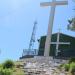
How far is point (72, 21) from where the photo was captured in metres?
30.8

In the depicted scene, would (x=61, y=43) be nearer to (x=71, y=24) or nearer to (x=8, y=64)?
(x=71, y=24)

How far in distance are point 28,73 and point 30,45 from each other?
A: 17.3 metres

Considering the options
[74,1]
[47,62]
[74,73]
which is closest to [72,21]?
[74,1]

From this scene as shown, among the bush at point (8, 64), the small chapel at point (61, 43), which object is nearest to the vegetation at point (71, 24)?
the small chapel at point (61, 43)

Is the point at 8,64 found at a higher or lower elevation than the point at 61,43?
lower

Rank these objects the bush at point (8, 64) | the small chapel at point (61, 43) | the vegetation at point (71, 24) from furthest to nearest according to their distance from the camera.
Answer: the small chapel at point (61, 43) → the vegetation at point (71, 24) → the bush at point (8, 64)

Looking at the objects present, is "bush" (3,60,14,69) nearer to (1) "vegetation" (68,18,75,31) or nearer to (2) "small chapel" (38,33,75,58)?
(1) "vegetation" (68,18,75,31)

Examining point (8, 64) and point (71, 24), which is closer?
point (8, 64)

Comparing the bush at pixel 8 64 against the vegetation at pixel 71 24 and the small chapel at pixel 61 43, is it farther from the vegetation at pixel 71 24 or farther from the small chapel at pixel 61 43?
the small chapel at pixel 61 43

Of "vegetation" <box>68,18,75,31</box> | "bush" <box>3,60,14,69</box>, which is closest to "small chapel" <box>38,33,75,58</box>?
"vegetation" <box>68,18,75,31</box>

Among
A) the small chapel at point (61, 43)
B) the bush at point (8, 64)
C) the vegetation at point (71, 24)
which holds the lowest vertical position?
the bush at point (8, 64)

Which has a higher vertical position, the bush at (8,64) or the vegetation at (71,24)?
the vegetation at (71,24)

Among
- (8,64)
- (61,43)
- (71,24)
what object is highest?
(71,24)

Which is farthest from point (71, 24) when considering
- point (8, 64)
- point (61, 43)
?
point (8, 64)
